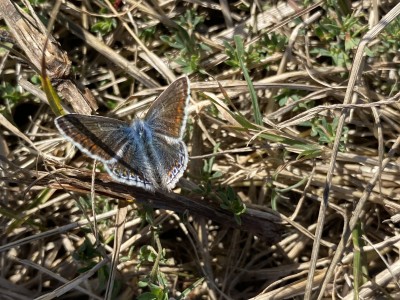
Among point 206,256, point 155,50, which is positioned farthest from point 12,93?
point 206,256

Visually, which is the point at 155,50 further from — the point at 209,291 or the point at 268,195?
the point at 209,291

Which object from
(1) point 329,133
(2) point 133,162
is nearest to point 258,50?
(1) point 329,133

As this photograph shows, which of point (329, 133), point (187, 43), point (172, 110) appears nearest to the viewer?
point (172, 110)

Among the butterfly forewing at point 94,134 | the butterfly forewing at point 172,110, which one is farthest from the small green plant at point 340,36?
the butterfly forewing at point 94,134

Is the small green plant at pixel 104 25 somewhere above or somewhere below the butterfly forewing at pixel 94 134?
above

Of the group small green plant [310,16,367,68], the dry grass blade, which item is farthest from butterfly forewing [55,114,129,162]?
small green plant [310,16,367,68]

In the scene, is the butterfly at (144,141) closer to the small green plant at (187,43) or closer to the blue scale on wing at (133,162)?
the blue scale on wing at (133,162)

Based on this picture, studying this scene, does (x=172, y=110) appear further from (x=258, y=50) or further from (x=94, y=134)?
(x=258, y=50)
